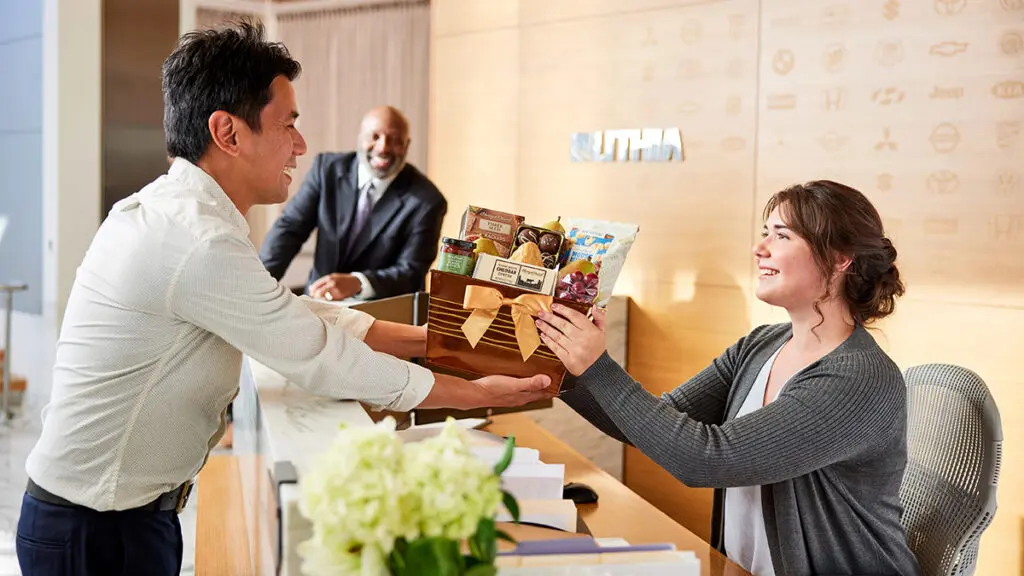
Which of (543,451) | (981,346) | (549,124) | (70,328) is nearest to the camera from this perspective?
(70,328)

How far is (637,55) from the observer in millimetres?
4082

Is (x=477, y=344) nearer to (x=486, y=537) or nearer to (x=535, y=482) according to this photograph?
(x=535, y=482)

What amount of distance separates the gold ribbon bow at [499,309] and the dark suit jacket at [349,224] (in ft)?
7.79

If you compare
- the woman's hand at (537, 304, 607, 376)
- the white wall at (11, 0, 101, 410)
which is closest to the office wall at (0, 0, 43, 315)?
the white wall at (11, 0, 101, 410)

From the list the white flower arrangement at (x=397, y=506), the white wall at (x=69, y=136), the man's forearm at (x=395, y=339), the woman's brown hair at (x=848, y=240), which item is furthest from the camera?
the white wall at (x=69, y=136)

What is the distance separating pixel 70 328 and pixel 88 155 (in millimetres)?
4988

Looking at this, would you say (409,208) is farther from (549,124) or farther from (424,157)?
(424,157)

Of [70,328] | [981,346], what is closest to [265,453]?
[70,328]

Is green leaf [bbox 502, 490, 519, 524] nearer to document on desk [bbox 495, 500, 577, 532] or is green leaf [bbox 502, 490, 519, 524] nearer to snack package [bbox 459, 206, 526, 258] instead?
document on desk [bbox 495, 500, 577, 532]

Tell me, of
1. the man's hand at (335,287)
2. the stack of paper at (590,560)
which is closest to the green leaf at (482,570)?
the stack of paper at (590,560)

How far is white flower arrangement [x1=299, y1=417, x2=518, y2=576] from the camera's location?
915mm

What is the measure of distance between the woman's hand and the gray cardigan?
0.05 meters

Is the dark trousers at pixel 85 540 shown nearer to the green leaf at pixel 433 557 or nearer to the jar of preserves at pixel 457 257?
the jar of preserves at pixel 457 257

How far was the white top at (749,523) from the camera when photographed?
1.90 meters
